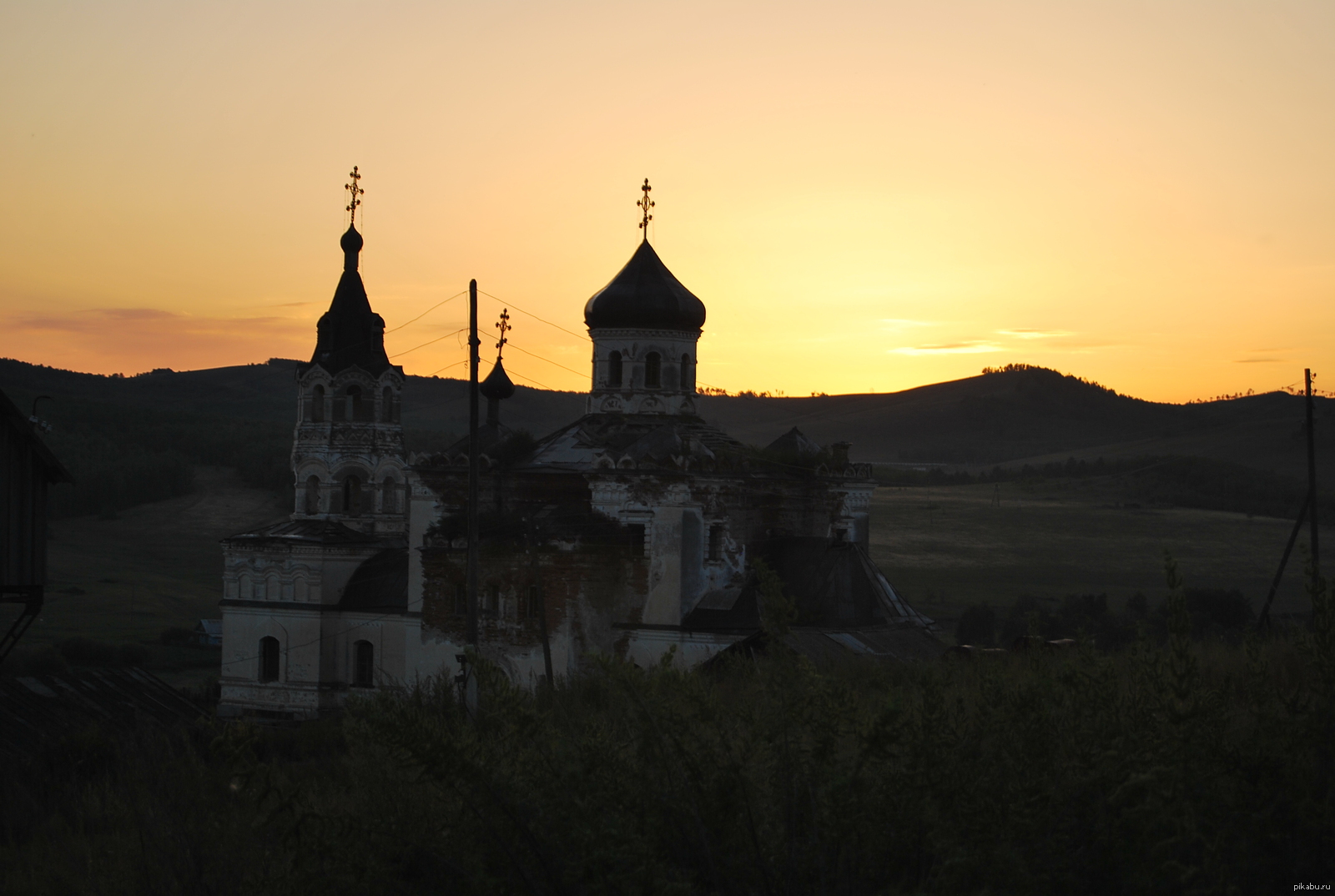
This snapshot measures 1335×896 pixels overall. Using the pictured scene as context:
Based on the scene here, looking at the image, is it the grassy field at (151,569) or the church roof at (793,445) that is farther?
the grassy field at (151,569)

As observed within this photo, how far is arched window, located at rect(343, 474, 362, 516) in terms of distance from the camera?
32.0 m

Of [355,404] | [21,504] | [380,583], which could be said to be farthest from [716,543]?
[21,504]

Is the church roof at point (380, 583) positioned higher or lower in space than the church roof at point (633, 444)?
lower

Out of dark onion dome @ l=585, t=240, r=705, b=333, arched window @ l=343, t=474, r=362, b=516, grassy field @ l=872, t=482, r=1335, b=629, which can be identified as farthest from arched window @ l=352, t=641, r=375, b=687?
grassy field @ l=872, t=482, r=1335, b=629

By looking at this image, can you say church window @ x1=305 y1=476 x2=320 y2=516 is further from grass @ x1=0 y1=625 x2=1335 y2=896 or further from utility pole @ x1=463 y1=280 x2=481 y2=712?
grass @ x1=0 y1=625 x2=1335 y2=896

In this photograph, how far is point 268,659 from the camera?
31141 millimetres

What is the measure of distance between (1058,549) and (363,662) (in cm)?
4826

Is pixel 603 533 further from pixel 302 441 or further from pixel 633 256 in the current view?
pixel 302 441

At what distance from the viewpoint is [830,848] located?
6.00 metres

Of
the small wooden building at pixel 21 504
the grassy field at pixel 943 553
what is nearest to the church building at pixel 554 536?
the small wooden building at pixel 21 504

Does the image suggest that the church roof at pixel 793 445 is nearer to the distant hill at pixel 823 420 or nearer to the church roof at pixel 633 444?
the church roof at pixel 633 444

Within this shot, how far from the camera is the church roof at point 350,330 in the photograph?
32031 mm

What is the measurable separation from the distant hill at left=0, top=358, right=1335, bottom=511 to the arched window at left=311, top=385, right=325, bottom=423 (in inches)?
2434

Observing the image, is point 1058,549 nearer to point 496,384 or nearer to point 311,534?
point 496,384
